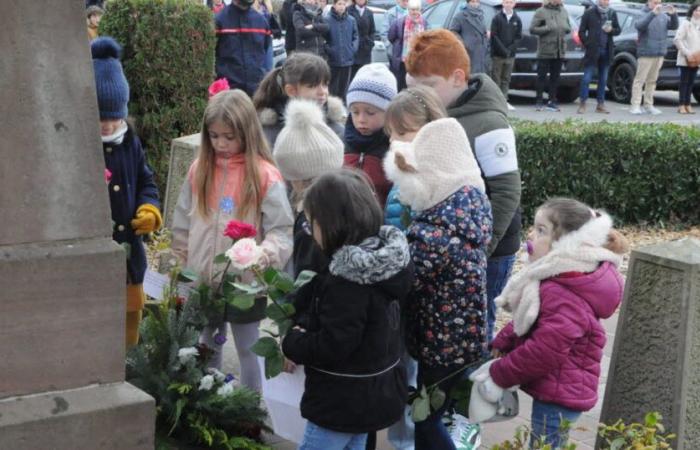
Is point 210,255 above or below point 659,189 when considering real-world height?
above

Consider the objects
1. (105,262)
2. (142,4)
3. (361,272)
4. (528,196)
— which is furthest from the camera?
(528,196)

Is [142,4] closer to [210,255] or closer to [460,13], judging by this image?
[210,255]

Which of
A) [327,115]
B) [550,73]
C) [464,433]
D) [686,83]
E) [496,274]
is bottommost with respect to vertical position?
[686,83]

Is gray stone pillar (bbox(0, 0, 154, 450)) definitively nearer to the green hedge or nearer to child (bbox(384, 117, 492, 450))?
child (bbox(384, 117, 492, 450))

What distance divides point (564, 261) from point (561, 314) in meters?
0.20

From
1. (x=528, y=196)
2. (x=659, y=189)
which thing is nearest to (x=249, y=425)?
(x=528, y=196)

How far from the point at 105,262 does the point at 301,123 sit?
1.53 m

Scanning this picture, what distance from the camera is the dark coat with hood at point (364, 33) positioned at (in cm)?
1767

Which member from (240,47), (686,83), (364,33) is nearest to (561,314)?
(240,47)

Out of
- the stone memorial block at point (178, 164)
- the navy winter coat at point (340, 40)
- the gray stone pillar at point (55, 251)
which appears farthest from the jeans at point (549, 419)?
the navy winter coat at point (340, 40)

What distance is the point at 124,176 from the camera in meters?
4.93

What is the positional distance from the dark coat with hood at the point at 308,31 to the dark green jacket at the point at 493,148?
1160 cm

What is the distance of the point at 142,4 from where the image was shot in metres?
8.60

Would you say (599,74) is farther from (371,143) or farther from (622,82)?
(371,143)
